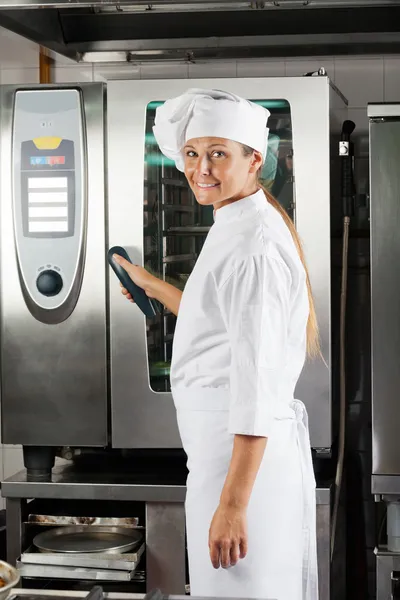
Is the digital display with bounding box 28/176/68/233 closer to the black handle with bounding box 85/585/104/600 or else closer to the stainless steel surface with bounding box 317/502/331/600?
the stainless steel surface with bounding box 317/502/331/600

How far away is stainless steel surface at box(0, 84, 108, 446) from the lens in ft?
8.09

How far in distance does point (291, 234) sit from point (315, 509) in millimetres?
709

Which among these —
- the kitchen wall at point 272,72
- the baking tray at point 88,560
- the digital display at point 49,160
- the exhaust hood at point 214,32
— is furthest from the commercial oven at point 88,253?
the kitchen wall at point 272,72

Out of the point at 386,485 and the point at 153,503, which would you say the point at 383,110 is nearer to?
the point at 386,485

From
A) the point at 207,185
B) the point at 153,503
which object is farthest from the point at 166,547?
the point at 207,185

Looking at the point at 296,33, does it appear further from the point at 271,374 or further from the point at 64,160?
the point at 271,374

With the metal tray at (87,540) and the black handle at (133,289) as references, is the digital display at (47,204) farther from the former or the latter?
the metal tray at (87,540)

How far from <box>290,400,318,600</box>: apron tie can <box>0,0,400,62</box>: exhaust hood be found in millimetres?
1246

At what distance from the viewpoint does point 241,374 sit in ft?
6.56

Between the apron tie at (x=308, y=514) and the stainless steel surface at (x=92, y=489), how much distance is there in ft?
1.16

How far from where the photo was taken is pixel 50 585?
2.45m

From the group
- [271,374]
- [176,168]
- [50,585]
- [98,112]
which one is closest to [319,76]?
[176,168]

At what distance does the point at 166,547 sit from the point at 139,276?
727mm

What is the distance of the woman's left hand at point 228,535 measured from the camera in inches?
78.6
